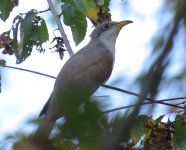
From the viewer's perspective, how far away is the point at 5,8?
365 cm

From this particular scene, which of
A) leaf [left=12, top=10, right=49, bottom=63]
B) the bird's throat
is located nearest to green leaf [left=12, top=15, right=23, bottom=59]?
leaf [left=12, top=10, right=49, bottom=63]

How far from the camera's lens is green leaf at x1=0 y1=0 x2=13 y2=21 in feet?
11.9

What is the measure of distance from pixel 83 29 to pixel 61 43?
451 millimetres

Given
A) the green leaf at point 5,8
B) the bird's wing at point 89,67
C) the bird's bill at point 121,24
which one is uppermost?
the bird's bill at point 121,24

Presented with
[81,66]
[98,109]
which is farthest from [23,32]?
[98,109]

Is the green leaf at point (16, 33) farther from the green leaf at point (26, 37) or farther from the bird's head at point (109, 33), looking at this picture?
the bird's head at point (109, 33)

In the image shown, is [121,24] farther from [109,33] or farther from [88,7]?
[88,7]

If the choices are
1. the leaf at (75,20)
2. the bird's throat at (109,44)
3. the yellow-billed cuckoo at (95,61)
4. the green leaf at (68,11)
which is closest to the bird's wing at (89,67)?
the yellow-billed cuckoo at (95,61)

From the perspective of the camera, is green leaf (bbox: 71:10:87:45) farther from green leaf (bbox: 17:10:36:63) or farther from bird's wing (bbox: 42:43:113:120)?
bird's wing (bbox: 42:43:113:120)

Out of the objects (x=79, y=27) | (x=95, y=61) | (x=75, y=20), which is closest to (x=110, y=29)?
(x=95, y=61)

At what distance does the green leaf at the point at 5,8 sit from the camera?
3.63 m

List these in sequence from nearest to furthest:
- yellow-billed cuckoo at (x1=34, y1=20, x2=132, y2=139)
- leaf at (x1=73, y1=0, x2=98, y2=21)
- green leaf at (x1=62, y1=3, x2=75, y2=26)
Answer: leaf at (x1=73, y1=0, x2=98, y2=21) → green leaf at (x1=62, y1=3, x2=75, y2=26) → yellow-billed cuckoo at (x1=34, y1=20, x2=132, y2=139)

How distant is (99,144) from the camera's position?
0.85 meters

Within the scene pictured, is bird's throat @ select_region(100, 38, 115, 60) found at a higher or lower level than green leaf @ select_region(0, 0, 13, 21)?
higher
